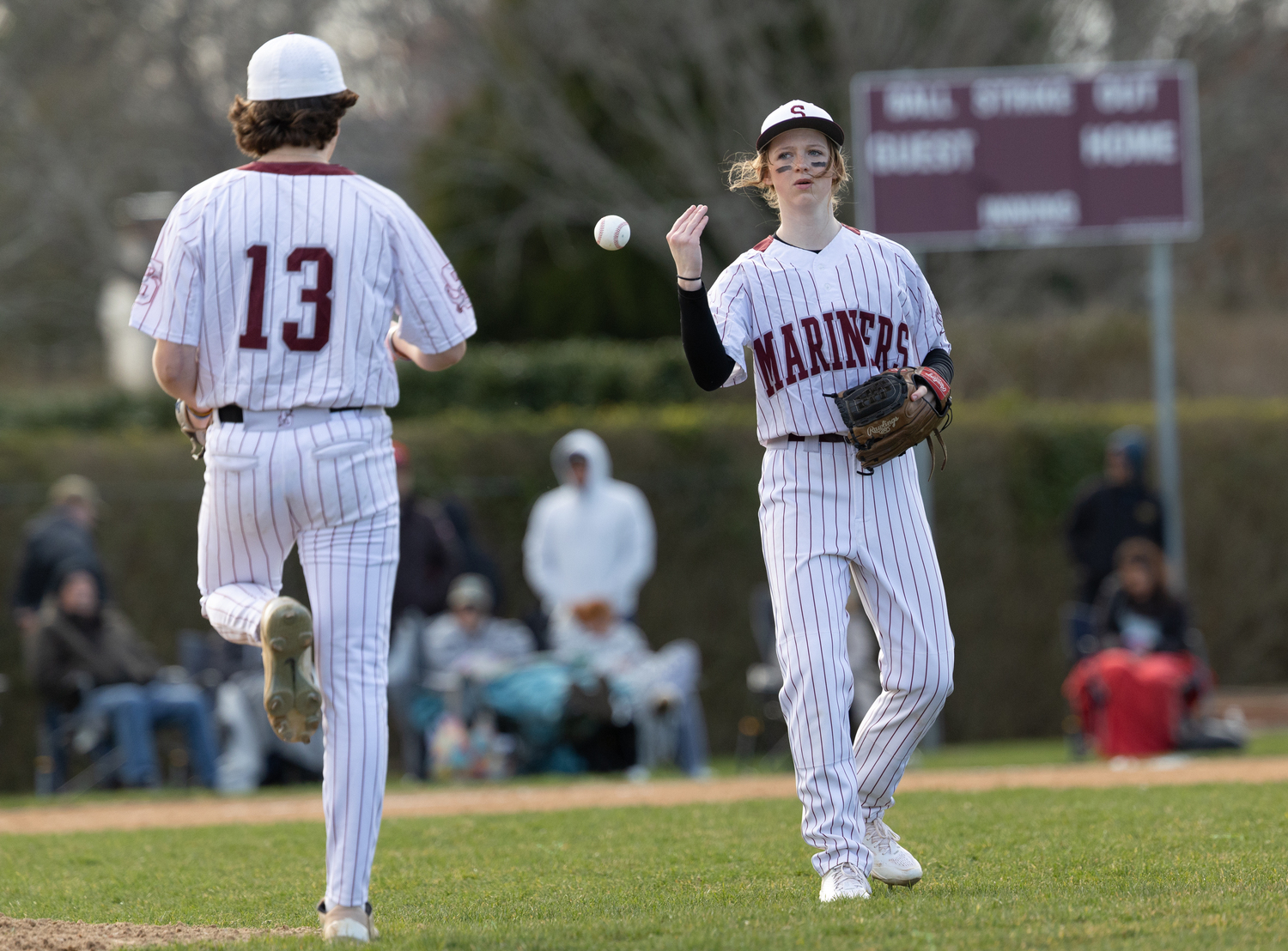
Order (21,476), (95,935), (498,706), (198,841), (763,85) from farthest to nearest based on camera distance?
(763,85)
(21,476)
(498,706)
(198,841)
(95,935)

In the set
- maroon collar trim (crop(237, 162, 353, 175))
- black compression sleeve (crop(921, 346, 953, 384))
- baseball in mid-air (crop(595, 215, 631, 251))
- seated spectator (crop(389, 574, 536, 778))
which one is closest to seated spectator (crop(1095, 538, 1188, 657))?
seated spectator (crop(389, 574, 536, 778))

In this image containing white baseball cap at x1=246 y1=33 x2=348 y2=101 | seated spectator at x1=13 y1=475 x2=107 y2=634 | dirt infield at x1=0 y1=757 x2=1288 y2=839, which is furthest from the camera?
seated spectator at x1=13 y1=475 x2=107 y2=634

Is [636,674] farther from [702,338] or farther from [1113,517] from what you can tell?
[702,338]

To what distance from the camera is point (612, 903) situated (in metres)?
4.71

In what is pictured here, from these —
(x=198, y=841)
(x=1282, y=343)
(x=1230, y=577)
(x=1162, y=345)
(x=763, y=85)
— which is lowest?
(x=198, y=841)

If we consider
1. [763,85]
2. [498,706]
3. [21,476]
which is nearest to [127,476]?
[21,476]

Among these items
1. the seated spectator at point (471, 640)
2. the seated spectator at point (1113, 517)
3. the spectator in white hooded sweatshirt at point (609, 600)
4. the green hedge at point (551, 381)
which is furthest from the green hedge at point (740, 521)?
the green hedge at point (551, 381)

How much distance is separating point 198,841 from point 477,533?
5776 millimetres

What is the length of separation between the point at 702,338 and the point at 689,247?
0.81 ft

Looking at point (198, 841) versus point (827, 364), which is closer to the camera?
point (827, 364)

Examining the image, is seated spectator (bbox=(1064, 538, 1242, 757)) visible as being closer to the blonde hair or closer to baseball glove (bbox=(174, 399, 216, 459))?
the blonde hair

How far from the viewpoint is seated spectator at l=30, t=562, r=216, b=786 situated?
10.4 m

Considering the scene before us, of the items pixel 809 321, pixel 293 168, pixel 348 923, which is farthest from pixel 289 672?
pixel 809 321

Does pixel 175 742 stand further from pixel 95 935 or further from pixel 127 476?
pixel 95 935
